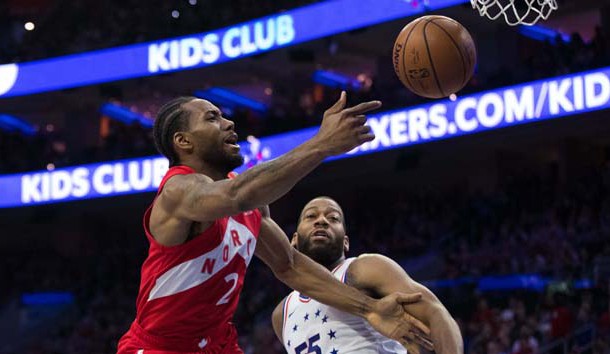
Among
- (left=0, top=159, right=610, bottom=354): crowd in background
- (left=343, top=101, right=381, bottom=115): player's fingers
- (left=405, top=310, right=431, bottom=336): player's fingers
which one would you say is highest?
(left=343, top=101, right=381, bottom=115): player's fingers

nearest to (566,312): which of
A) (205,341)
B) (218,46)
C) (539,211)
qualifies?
(539,211)

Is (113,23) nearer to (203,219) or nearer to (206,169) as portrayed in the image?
(206,169)

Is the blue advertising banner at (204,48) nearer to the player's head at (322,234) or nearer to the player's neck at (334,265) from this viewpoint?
the player's head at (322,234)

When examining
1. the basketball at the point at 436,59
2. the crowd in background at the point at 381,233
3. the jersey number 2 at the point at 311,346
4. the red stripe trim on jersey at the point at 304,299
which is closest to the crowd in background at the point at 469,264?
the crowd in background at the point at 381,233

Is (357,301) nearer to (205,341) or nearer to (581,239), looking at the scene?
(205,341)

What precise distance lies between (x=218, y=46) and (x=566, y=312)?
37.0ft

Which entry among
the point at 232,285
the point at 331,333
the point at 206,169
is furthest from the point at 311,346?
the point at 206,169

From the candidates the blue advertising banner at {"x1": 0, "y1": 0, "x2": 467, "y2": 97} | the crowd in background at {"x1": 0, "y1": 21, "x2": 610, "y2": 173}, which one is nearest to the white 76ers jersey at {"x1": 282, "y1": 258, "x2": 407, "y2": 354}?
the crowd in background at {"x1": 0, "y1": 21, "x2": 610, "y2": 173}

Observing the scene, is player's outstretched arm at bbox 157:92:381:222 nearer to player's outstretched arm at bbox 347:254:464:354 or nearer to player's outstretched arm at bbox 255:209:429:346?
player's outstretched arm at bbox 255:209:429:346

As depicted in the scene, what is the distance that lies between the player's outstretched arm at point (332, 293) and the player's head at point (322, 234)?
25.0 inches

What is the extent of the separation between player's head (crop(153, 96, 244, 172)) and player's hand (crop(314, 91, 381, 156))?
1.80ft

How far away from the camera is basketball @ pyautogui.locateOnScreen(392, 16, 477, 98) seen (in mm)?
5289

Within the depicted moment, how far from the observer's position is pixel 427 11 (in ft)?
52.1

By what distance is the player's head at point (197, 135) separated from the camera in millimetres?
3490
